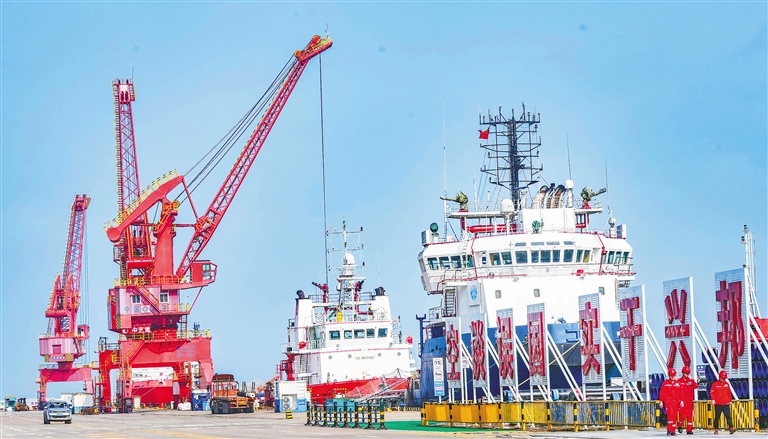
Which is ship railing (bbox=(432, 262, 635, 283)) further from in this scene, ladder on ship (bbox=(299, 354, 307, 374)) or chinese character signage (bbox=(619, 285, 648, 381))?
ladder on ship (bbox=(299, 354, 307, 374))

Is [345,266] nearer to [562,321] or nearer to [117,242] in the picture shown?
[117,242]

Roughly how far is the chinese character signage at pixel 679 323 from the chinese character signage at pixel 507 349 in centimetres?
1174

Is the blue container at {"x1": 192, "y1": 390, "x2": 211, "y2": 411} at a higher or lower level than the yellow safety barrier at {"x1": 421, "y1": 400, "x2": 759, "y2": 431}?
lower

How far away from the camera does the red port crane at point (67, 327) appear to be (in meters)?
166

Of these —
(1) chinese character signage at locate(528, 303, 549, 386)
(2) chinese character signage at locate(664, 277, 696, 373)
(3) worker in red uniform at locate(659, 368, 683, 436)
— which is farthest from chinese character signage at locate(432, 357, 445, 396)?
(3) worker in red uniform at locate(659, 368, 683, 436)

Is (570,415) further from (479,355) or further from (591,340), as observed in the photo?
(479,355)

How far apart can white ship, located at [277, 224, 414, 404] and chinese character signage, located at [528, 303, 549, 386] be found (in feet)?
120

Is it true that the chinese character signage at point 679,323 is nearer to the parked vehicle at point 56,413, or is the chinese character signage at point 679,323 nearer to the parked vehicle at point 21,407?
the parked vehicle at point 56,413

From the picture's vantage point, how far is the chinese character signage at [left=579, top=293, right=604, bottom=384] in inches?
1762

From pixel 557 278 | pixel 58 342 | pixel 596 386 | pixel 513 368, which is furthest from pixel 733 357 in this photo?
pixel 58 342

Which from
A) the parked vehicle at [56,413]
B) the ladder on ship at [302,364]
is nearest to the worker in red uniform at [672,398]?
the parked vehicle at [56,413]

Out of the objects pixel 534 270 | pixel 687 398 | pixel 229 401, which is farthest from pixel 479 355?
pixel 229 401

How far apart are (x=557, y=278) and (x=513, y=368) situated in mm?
12563

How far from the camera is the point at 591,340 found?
149ft
